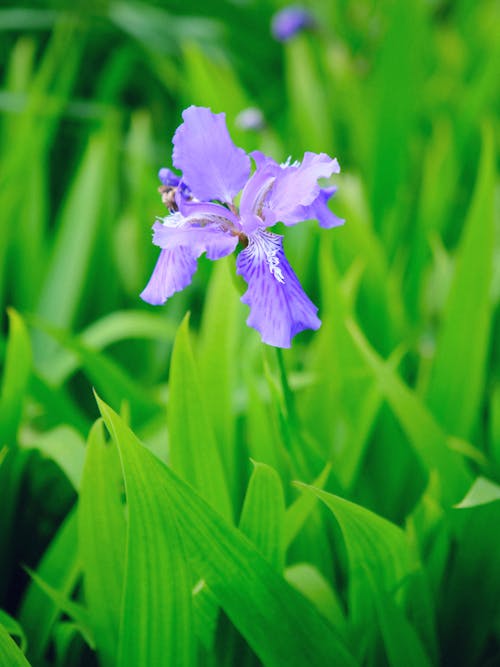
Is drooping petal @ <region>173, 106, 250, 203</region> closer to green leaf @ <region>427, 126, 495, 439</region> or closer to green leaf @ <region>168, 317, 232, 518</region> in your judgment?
green leaf @ <region>168, 317, 232, 518</region>

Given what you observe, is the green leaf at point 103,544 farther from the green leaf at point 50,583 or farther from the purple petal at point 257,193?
the purple petal at point 257,193

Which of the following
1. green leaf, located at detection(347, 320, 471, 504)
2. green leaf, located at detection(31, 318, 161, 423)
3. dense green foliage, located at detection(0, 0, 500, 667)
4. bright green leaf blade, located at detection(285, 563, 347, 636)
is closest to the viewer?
dense green foliage, located at detection(0, 0, 500, 667)

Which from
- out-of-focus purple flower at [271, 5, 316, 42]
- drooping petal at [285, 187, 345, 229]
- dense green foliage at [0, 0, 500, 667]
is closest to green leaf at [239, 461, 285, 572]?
dense green foliage at [0, 0, 500, 667]

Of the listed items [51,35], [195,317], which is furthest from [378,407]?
[51,35]

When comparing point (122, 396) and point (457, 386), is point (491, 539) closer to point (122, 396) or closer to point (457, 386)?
point (457, 386)

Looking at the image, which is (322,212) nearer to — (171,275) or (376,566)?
(171,275)

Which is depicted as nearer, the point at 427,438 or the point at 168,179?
the point at 168,179

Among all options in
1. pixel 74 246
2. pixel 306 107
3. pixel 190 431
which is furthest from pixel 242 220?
pixel 306 107
